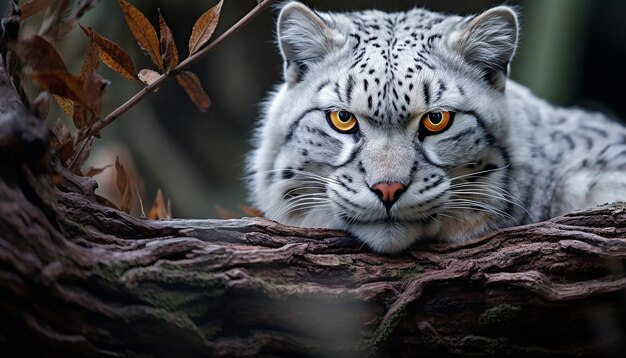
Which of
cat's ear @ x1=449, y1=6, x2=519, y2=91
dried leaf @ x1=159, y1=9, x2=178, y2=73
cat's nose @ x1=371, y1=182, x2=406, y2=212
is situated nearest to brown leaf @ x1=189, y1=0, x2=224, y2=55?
dried leaf @ x1=159, y1=9, x2=178, y2=73

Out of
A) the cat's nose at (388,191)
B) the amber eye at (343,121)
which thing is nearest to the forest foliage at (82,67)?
the amber eye at (343,121)

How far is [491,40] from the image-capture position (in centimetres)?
402

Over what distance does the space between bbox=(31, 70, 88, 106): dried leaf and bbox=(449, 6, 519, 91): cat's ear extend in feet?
6.56

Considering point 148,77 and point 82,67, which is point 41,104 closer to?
point 82,67

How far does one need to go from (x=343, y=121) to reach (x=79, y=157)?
1272 millimetres

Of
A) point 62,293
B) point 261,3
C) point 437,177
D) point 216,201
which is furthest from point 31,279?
point 216,201

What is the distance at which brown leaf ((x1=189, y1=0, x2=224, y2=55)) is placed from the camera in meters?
3.39

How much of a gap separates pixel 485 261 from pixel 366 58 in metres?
1.25

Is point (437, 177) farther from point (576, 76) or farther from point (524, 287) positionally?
point (576, 76)

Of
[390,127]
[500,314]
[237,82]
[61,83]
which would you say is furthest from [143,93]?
[237,82]

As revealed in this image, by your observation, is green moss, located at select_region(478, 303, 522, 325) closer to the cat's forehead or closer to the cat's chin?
the cat's chin

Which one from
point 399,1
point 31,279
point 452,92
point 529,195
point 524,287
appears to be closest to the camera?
point 31,279

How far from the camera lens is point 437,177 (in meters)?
3.50

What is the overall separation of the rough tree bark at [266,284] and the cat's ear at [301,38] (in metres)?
1.21
